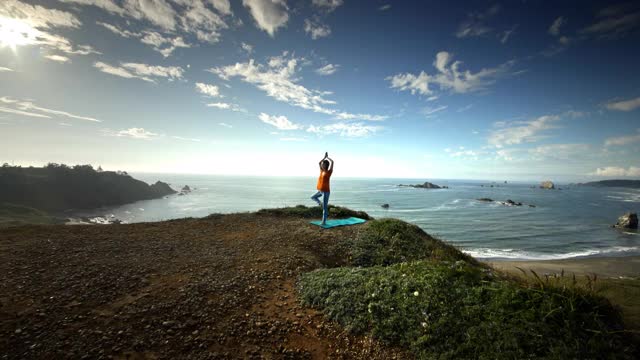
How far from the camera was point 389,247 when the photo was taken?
9.16 metres

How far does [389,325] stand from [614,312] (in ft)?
14.1

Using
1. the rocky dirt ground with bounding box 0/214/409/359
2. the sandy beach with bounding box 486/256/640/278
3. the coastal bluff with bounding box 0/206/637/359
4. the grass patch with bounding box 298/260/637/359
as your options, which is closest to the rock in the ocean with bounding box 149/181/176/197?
the rocky dirt ground with bounding box 0/214/409/359

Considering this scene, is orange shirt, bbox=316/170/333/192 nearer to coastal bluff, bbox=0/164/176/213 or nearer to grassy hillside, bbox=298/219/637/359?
grassy hillside, bbox=298/219/637/359

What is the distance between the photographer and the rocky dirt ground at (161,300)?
4119 millimetres

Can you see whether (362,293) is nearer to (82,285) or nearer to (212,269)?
(212,269)

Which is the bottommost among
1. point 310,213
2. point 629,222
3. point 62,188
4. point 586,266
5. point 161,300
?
point 586,266

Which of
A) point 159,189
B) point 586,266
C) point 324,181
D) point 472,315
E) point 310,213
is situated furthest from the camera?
point 159,189

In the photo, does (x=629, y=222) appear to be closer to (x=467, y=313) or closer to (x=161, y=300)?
(x=467, y=313)

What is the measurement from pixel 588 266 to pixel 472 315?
27221mm

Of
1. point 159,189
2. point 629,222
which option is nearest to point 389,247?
point 629,222

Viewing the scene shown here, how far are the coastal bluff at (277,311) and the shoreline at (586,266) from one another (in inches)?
666

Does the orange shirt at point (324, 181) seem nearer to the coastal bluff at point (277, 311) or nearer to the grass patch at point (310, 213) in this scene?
the grass patch at point (310, 213)

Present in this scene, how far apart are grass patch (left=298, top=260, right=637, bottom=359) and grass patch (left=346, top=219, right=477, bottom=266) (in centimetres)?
284

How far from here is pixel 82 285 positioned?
5.84 metres
